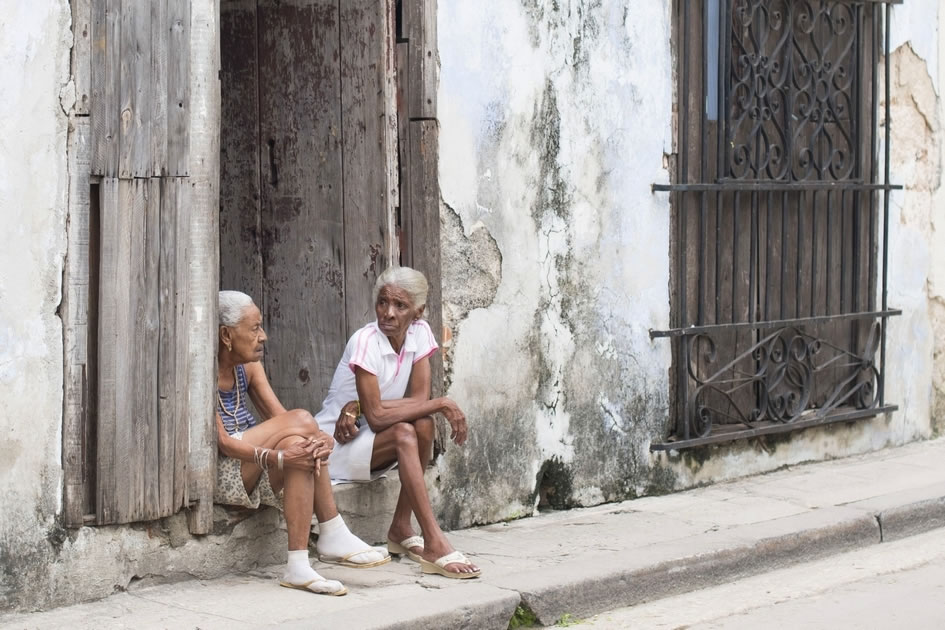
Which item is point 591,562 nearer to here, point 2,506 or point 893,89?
point 2,506

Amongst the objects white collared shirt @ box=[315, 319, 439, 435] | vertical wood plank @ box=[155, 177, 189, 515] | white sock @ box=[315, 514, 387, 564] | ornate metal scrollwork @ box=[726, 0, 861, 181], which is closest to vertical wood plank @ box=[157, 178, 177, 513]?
vertical wood plank @ box=[155, 177, 189, 515]

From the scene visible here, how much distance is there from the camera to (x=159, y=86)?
4.99m

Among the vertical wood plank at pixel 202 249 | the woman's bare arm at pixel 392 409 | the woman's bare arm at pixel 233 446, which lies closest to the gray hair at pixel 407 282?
the woman's bare arm at pixel 392 409

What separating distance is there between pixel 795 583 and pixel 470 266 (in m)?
1.87

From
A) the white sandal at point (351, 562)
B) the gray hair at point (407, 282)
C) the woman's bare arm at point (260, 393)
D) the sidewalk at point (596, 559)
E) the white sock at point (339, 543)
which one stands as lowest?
the sidewalk at point (596, 559)

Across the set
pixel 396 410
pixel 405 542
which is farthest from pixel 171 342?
pixel 405 542

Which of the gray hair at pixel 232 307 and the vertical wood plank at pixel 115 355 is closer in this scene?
the vertical wood plank at pixel 115 355

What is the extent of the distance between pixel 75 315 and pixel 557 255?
2.54 metres

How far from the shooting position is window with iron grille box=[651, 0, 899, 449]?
7.29 metres

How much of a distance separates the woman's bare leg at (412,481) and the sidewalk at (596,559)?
127mm

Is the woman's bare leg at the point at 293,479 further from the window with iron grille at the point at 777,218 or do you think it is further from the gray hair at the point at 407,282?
the window with iron grille at the point at 777,218

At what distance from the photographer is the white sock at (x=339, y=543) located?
17.8ft

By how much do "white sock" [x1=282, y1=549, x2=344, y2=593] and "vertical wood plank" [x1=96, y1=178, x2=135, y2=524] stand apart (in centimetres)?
60

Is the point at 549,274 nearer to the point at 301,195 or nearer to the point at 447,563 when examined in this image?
the point at 301,195
